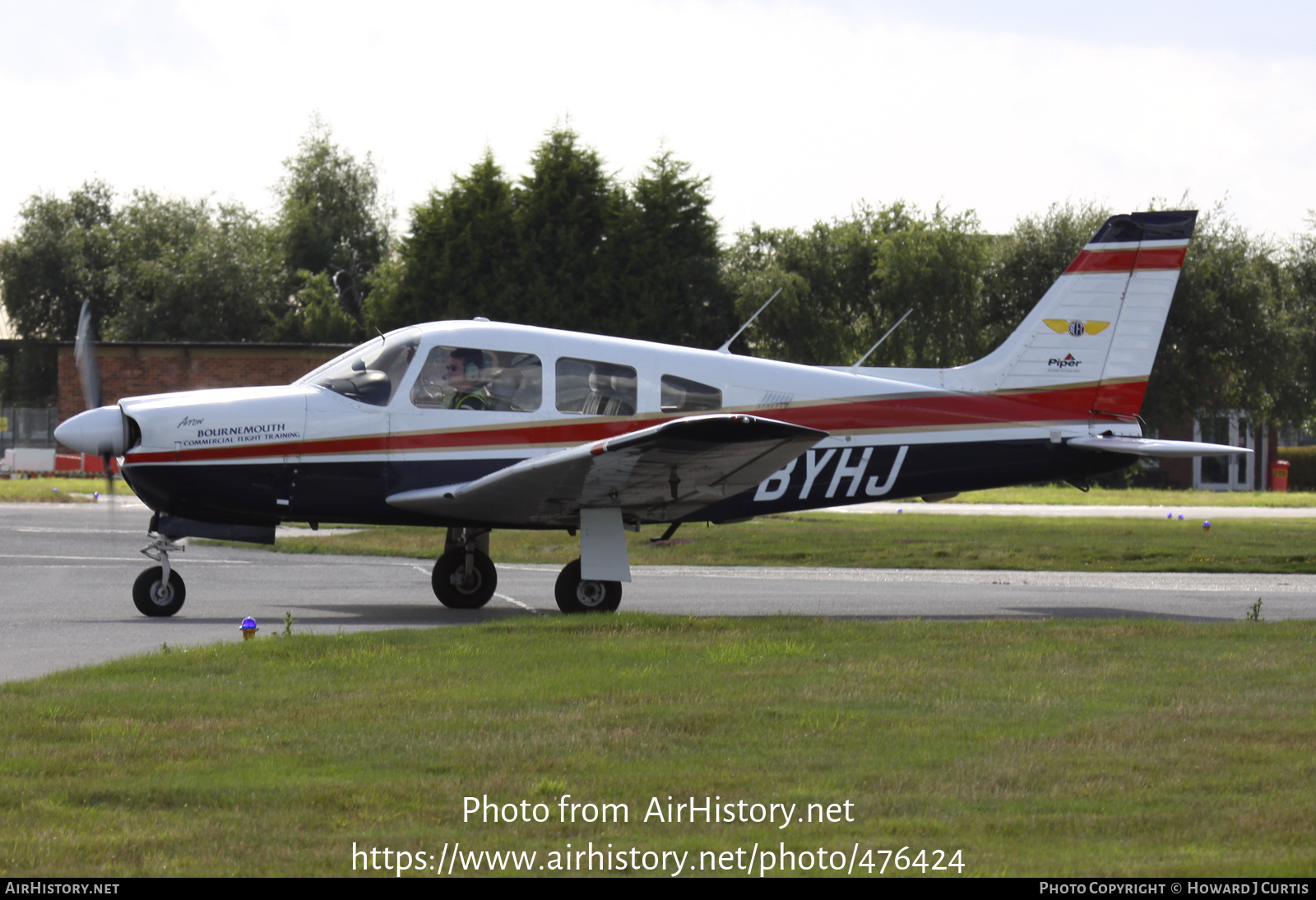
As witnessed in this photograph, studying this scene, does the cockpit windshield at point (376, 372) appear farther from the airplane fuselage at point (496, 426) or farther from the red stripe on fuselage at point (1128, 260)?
the red stripe on fuselage at point (1128, 260)

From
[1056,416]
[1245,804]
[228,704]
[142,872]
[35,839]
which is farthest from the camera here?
[1056,416]

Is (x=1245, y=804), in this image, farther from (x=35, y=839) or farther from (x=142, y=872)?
(x=35, y=839)

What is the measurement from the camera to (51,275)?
75375 millimetres

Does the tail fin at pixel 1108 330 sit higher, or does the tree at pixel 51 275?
Answer: the tree at pixel 51 275

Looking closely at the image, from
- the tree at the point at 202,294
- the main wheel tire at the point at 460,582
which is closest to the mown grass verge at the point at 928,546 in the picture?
the main wheel tire at the point at 460,582

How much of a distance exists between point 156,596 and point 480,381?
3448 millimetres

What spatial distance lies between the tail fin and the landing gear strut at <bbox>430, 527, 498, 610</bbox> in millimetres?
5044

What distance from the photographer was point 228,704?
6.92m

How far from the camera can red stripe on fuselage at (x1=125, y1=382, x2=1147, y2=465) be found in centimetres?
1161

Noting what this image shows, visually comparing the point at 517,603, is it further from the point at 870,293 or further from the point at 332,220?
the point at 332,220

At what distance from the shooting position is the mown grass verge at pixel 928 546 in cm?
1784

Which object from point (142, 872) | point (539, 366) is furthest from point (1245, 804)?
point (539, 366)

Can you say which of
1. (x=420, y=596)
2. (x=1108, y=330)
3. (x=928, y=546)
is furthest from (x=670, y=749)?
(x=928, y=546)

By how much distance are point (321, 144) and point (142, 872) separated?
76351mm
